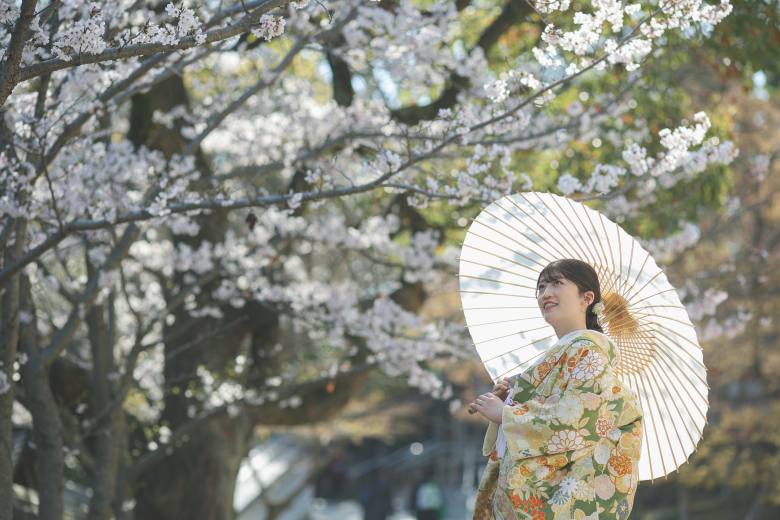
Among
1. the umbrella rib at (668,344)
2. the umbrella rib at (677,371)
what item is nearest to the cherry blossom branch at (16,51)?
the umbrella rib at (668,344)

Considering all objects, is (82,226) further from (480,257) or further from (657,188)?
(657,188)

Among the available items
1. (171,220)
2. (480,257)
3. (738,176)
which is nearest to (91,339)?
(171,220)

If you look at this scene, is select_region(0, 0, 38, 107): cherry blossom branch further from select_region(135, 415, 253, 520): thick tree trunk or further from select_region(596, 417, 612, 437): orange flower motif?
select_region(135, 415, 253, 520): thick tree trunk

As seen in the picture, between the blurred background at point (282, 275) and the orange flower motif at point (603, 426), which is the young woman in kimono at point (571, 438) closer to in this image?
the orange flower motif at point (603, 426)

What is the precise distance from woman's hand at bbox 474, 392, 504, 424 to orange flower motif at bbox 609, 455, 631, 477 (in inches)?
15.9

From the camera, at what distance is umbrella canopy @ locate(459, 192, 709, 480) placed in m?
3.56

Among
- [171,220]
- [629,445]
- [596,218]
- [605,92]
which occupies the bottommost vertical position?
[629,445]

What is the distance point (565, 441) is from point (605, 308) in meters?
0.65

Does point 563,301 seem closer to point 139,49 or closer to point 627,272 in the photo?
point 627,272

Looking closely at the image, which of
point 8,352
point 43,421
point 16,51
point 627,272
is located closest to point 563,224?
point 627,272

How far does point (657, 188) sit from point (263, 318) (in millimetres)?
3428

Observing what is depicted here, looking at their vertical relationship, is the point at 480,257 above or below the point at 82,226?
below

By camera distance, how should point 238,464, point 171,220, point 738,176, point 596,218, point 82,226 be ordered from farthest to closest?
point 738,176 < point 238,464 < point 171,220 < point 82,226 < point 596,218

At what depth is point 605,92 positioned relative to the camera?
764cm
